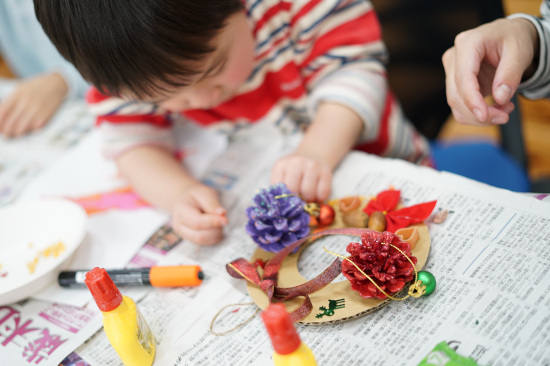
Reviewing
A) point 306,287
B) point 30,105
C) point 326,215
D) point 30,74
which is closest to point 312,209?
point 326,215

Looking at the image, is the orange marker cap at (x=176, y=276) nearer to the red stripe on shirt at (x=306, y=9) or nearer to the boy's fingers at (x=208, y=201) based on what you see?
the boy's fingers at (x=208, y=201)

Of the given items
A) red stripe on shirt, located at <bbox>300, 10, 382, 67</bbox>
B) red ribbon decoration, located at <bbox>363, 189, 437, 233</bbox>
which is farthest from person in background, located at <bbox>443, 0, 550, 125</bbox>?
red stripe on shirt, located at <bbox>300, 10, 382, 67</bbox>

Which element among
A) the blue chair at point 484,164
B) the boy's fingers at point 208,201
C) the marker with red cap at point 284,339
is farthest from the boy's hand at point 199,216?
the blue chair at point 484,164

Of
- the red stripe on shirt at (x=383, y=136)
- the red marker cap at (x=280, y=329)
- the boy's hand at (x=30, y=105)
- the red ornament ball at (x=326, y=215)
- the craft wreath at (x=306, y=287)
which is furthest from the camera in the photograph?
the boy's hand at (x=30, y=105)

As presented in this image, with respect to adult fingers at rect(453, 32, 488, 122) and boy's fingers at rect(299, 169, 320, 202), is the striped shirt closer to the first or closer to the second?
boy's fingers at rect(299, 169, 320, 202)

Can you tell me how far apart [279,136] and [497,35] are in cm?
35

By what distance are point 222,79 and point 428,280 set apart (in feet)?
1.14

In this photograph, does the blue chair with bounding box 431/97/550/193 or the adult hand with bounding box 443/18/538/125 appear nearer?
the adult hand with bounding box 443/18/538/125

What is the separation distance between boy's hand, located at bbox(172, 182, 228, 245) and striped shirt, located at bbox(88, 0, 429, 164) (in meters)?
0.18

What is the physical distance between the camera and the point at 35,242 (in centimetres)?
65

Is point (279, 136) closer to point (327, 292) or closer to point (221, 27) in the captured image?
point (221, 27)

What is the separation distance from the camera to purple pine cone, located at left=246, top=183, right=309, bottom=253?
0.52m

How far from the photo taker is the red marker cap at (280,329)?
342 mm

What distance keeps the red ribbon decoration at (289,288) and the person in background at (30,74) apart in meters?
0.64
